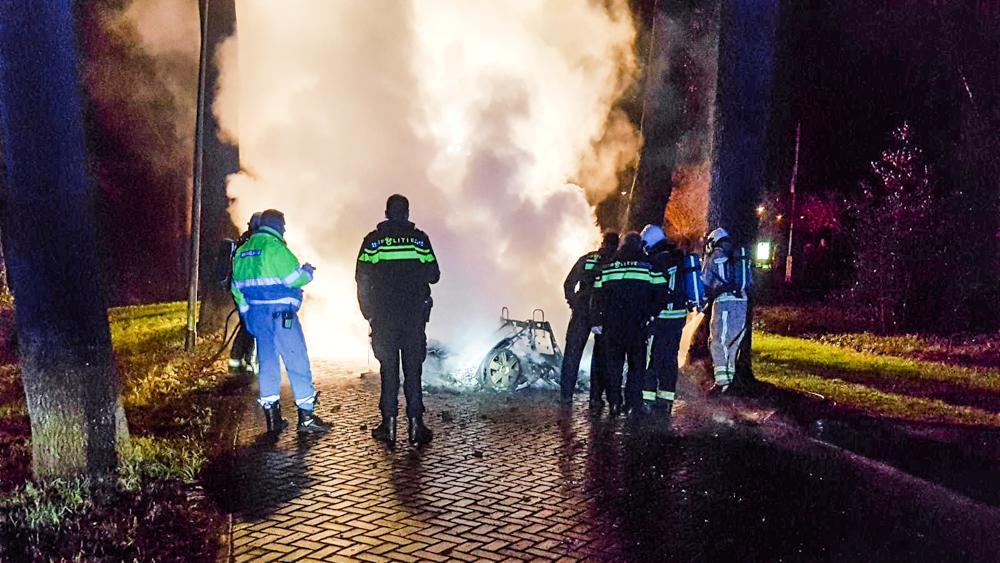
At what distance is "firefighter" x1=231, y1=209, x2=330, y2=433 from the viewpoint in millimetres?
6891

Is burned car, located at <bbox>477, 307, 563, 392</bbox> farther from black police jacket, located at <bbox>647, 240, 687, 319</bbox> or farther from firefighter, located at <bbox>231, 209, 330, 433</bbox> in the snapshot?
firefighter, located at <bbox>231, 209, 330, 433</bbox>

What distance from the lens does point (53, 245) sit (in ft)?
16.4

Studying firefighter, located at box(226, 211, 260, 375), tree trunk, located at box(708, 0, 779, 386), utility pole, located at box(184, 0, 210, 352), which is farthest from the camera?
utility pole, located at box(184, 0, 210, 352)

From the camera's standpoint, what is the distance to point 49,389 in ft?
16.8

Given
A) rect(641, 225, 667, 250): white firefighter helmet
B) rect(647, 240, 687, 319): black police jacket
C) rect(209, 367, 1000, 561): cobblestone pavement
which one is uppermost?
rect(641, 225, 667, 250): white firefighter helmet

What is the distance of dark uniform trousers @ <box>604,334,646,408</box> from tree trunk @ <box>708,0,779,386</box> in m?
2.47

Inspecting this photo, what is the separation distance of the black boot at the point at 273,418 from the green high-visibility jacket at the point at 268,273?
0.90 metres

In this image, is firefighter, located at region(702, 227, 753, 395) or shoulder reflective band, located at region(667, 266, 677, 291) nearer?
shoulder reflective band, located at region(667, 266, 677, 291)

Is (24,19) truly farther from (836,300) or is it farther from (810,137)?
(810,137)

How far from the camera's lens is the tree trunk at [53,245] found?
194 inches

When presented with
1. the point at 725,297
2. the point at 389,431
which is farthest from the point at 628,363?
the point at 389,431

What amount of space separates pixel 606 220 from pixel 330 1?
63.5 feet

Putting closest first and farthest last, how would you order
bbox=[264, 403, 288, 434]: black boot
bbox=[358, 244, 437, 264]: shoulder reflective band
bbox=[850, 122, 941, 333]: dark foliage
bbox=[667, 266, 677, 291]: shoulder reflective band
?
bbox=[358, 244, 437, 264]: shoulder reflective band < bbox=[264, 403, 288, 434]: black boot < bbox=[667, 266, 677, 291]: shoulder reflective band < bbox=[850, 122, 941, 333]: dark foliage

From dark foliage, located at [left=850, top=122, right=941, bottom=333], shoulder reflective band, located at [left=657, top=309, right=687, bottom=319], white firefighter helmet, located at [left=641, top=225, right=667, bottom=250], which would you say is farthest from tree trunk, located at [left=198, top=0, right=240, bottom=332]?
dark foliage, located at [left=850, top=122, right=941, bottom=333]
